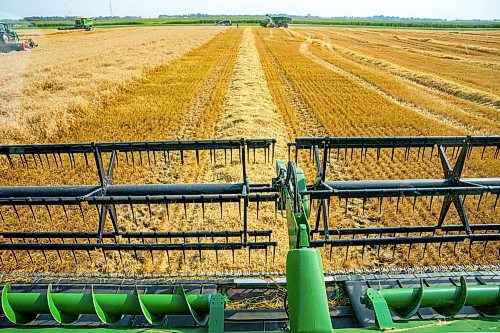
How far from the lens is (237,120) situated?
11.2 meters

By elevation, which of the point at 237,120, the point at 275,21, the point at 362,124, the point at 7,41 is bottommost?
the point at 362,124

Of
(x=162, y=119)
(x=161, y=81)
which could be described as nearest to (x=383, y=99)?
(x=162, y=119)

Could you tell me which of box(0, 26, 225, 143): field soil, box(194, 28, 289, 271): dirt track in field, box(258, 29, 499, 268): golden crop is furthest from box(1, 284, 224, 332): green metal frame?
box(0, 26, 225, 143): field soil

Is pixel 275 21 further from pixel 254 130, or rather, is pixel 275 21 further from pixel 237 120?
pixel 254 130

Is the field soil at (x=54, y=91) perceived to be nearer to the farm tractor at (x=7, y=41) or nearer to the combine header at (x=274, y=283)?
the combine header at (x=274, y=283)

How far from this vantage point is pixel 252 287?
3.85 meters

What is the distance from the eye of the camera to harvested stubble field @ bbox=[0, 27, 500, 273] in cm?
521

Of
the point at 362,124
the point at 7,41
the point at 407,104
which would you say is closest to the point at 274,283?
the point at 362,124

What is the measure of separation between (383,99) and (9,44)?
3704 centimetres

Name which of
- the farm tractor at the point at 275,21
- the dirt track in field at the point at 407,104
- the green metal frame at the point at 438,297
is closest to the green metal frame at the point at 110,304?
the green metal frame at the point at 438,297

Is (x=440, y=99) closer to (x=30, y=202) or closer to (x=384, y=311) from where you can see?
(x=384, y=311)

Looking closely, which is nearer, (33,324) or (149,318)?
(149,318)

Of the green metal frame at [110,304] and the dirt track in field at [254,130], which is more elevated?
the green metal frame at [110,304]

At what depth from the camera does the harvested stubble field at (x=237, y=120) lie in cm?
521
